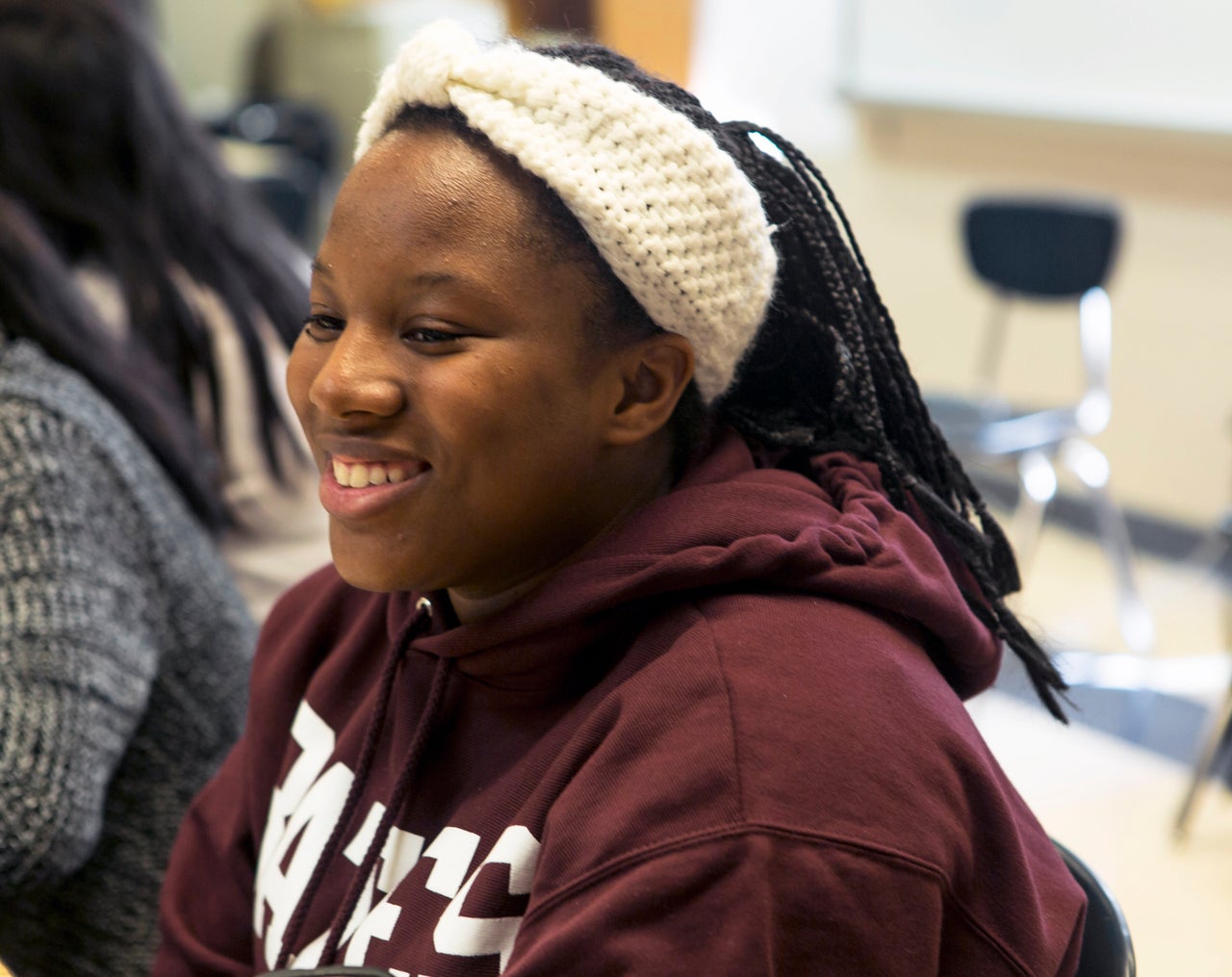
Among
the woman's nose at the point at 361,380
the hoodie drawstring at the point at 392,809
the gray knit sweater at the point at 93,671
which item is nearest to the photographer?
the woman's nose at the point at 361,380

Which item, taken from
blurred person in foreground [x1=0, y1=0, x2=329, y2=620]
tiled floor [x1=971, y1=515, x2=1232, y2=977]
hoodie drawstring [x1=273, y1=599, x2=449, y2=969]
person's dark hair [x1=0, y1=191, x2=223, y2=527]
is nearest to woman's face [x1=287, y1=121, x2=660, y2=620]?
hoodie drawstring [x1=273, y1=599, x2=449, y2=969]

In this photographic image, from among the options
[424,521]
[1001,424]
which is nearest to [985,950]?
[424,521]

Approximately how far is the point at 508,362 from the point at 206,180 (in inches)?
44.8

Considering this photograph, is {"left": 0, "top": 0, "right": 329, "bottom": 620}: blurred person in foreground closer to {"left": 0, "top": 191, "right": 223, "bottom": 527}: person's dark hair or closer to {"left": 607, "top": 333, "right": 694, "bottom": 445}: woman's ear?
{"left": 0, "top": 191, "right": 223, "bottom": 527}: person's dark hair

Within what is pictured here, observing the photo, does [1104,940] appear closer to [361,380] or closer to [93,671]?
[361,380]

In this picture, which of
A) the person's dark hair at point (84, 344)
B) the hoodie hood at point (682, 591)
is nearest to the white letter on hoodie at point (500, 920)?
the hoodie hood at point (682, 591)

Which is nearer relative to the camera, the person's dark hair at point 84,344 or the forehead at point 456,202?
the forehead at point 456,202

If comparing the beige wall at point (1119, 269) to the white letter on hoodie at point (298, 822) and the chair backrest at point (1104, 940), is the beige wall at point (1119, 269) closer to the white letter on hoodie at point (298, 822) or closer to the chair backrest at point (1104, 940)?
the chair backrest at point (1104, 940)

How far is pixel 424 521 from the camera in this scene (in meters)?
0.77

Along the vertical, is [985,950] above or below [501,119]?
below

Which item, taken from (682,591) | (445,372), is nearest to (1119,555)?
(682,591)

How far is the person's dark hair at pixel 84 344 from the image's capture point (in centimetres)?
133

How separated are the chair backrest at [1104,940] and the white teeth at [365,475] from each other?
20.6 inches

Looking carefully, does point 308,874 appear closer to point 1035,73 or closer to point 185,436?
point 185,436
